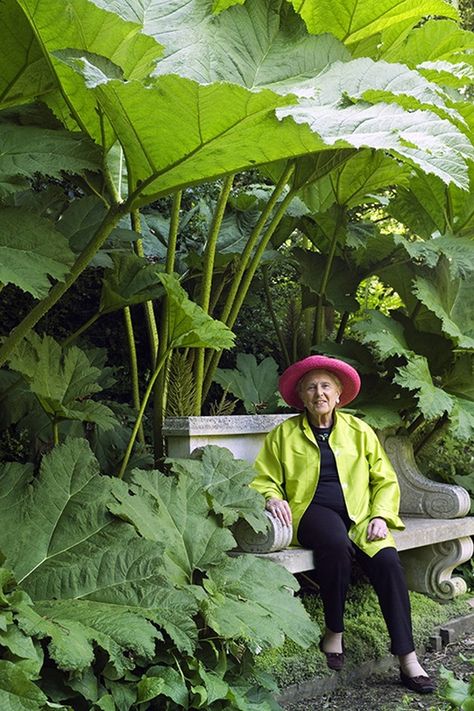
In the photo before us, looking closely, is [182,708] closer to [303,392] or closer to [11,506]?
[11,506]

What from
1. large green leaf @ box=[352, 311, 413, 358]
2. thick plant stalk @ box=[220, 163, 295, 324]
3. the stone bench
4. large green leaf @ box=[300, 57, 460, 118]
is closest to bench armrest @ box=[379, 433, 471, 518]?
the stone bench

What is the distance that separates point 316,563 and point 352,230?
1697 millimetres

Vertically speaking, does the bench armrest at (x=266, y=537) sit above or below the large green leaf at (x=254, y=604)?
below

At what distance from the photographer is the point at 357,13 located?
3094 millimetres

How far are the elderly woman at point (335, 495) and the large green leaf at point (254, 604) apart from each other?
0.49 m

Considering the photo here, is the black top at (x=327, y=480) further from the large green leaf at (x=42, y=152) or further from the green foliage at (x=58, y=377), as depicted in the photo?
the large green leaf at (x=42, y=152)

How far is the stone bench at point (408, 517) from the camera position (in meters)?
3.04

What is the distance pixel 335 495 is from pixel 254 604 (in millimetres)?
963

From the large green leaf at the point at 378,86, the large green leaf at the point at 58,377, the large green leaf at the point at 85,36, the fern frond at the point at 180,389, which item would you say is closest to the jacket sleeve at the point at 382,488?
the fern frond at the point at 180,389

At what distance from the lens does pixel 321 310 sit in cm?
424

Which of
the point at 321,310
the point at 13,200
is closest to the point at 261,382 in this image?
the point at 321,310

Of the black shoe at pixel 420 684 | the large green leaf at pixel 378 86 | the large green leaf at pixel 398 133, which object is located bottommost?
the black shoe at pixel 420 684

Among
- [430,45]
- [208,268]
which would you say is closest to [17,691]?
[208,268]

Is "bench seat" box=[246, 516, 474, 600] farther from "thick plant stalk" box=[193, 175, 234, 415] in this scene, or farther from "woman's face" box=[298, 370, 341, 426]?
"thick plant stalk" box=[193, 175, 234, 415]
